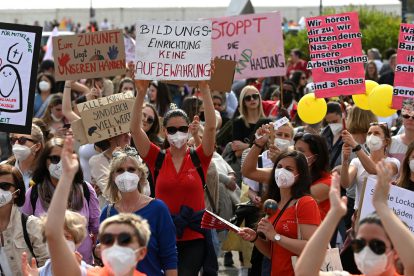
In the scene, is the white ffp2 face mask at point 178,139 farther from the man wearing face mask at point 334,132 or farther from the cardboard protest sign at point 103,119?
the man wearing face mask at point 334,132

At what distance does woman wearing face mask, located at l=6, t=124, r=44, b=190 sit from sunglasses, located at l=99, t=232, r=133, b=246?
3.77 m

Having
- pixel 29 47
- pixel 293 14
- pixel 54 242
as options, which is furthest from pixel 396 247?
pixel 293 14

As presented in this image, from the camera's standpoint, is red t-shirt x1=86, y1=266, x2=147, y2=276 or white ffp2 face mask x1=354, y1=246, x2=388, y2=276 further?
red t-shirt x1=86, y1=266, x2=147, y2=276

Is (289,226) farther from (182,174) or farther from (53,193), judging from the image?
(53,193)

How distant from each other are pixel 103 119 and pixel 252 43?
8.55 feet

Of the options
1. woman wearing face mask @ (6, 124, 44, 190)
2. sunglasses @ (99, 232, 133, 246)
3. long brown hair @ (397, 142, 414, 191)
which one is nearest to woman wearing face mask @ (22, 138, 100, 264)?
woman wearing face mask @ (6, 124, 44, 190)

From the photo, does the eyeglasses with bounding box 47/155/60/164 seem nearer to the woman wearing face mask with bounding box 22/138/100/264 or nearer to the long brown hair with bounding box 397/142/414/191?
the woman wearing face mask with bounding box 22/138/100/264

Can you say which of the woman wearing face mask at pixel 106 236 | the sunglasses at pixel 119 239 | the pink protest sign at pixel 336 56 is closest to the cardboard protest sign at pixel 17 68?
the pink protest sign at pixel 336 56

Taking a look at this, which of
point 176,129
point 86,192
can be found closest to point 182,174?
point 176,129

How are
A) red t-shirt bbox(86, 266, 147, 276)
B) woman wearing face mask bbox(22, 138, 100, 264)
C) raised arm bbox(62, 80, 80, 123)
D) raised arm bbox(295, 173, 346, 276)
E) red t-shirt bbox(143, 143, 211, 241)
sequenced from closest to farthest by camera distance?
raised arm bbox(295, 173, 346, 276)
red t-shirt bbox(86, 266, 147, 276)
woman wearing face mask bbox(22, 138, 100, 264)
red t-shirt bbox(143, 143, 211, 241)
raised arm bbox(62, 80, 80, 123)

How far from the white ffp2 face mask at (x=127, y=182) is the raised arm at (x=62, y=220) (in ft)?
5.01

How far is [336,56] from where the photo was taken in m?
9.55

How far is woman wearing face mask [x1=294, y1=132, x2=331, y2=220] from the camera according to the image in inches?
296

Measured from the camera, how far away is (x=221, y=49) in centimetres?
1130
